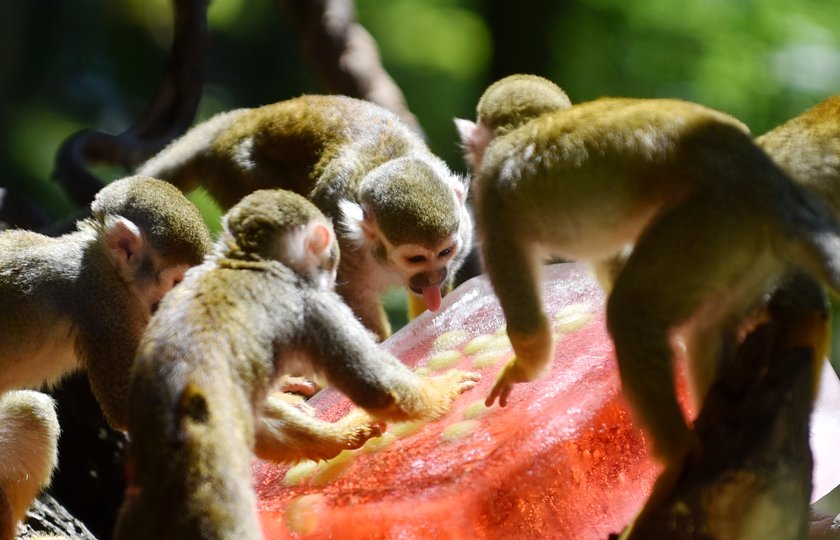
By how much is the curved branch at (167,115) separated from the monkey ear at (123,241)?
1782 mm

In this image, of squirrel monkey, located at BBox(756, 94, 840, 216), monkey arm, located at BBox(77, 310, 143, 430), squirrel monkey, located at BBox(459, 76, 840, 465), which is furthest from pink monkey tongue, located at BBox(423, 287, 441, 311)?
squirrel monkey, located at BBox(756, 94, 840, 216)

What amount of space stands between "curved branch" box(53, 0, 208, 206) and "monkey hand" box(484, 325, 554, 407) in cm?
300

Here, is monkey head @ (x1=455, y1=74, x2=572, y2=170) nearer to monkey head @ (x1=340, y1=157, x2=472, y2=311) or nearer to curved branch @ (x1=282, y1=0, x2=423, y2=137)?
monkey head @ (x1=340, y1=157, x2=472, y2=311)

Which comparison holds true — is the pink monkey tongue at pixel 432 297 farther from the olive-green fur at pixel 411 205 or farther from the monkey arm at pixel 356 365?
the monkey arm at pixel 356 365

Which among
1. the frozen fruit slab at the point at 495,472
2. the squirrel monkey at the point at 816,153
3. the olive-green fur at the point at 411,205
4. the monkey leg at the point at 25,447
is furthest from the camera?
the olive-green fur at the point at 411,205

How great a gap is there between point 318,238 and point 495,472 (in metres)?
0.74

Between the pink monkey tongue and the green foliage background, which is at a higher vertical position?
the green foliage background

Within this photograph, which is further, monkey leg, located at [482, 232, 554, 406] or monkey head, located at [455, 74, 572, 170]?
monkey head, located at [455, 74, 572, 170]

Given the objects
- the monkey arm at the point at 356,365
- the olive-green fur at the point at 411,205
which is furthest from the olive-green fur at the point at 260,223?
the olive-green fur at the point at 411,205

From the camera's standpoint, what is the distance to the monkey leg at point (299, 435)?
97.3 inches

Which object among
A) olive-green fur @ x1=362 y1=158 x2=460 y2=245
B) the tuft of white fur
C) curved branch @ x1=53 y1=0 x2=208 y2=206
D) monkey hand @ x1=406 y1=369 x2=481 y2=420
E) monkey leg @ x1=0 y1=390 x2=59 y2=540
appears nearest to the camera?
monkey hand @ x1=406 y1=369 x2=481 y2=420

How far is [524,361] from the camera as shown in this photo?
96.9 inches

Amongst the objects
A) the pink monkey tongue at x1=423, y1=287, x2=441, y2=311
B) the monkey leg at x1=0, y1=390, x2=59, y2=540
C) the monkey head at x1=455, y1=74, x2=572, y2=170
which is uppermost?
the monkey head at x1=455, y1=74, x2=572, y2=170

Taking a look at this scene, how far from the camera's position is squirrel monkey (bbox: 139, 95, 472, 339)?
11.5 ft
